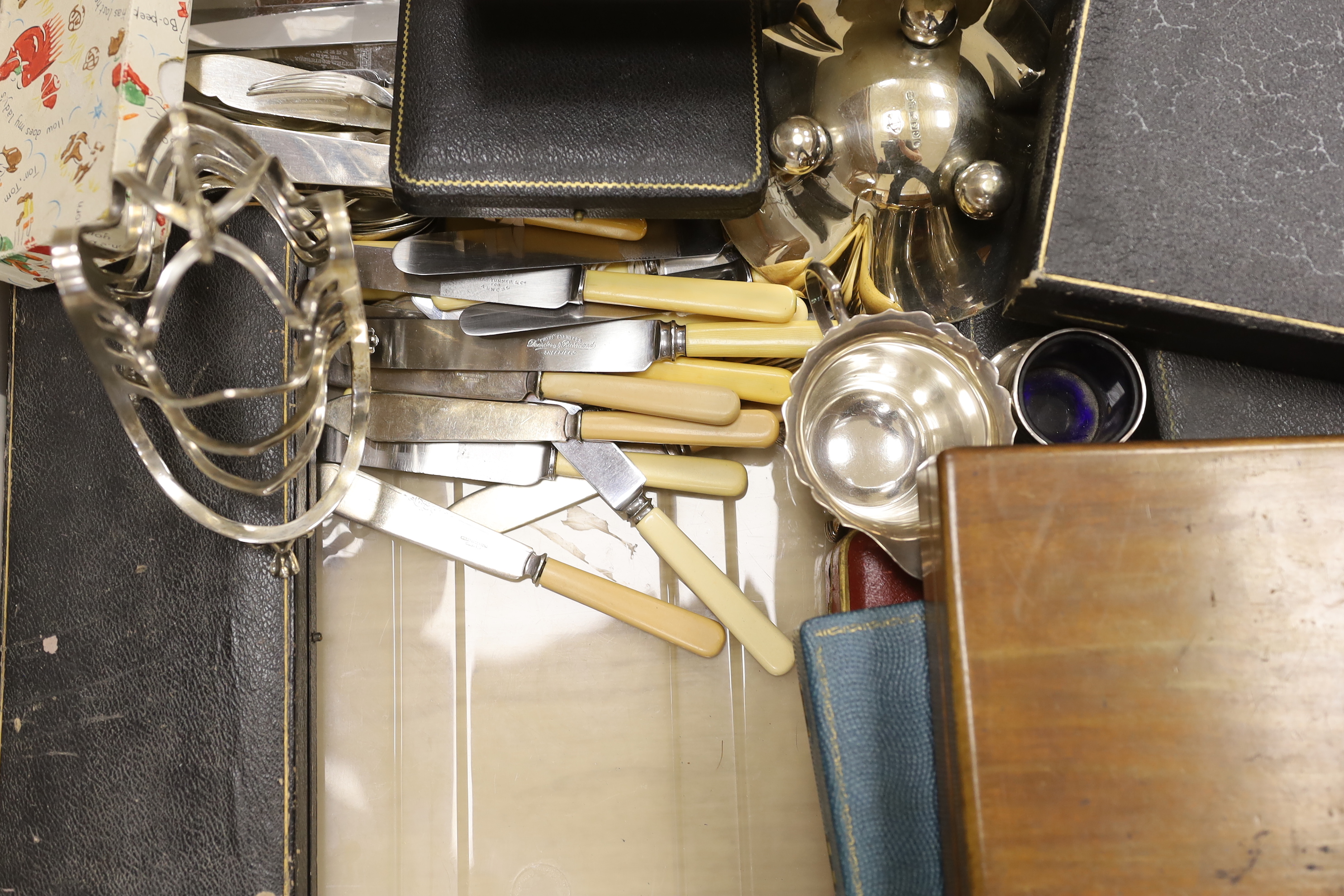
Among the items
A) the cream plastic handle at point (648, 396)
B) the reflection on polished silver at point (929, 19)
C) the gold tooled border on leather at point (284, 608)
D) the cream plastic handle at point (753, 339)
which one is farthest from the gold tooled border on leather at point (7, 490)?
the reflection on polished silver at point (929, 19)

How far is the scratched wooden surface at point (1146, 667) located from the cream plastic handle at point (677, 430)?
12.2 inches

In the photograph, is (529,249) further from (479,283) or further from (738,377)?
(738,377)

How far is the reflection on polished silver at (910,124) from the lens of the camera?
0.78 meters

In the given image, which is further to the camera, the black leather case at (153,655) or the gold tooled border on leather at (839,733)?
the black leather case at (153,655)

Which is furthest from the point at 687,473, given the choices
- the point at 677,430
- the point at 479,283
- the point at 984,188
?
the point at 984,188

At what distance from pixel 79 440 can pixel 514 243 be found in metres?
0.42

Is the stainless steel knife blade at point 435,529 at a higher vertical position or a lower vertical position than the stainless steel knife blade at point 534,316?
lower

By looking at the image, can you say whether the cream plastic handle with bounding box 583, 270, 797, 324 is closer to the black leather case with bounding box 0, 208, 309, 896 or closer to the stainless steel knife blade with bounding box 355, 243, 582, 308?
the stainless steel knife blade with bounding box 355, 243, 582, 308

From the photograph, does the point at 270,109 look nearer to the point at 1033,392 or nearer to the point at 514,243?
the point at 514,243

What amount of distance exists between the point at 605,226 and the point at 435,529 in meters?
0.32

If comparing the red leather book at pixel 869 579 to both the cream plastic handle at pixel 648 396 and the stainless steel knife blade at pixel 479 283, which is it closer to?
the cream plastic handle at pixel 648 396

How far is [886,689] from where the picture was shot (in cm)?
61

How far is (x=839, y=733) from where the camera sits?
613 millimetres

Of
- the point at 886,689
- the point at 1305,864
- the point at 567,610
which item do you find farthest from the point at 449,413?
the point at 1305,864
